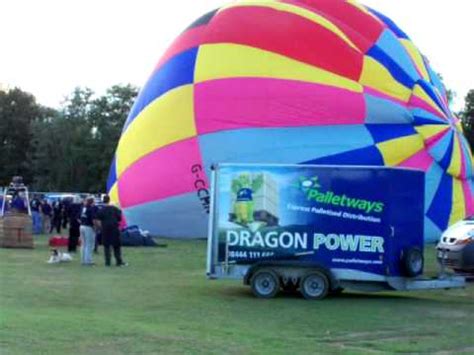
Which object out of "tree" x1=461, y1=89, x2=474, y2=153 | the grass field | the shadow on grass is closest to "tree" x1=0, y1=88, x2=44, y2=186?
"tree" x1=461, y1=89, x2=474, y2=153

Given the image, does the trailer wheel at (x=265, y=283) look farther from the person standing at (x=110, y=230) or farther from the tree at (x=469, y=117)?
the tree at (x=469, y=117)

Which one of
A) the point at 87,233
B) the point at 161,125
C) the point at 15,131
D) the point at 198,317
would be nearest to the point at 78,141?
the point at 15,131

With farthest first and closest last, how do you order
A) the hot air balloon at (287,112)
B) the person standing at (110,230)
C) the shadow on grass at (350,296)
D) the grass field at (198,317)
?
1. the hot air balloon at (287,112)
2. the person standing at (110,230)
3. the shadow on grass at (350,296)
4. the grass field at (198,317)

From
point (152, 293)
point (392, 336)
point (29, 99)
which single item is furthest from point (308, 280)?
point (29, 99)

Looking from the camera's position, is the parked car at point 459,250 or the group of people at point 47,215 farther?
the group of people at point 47,215

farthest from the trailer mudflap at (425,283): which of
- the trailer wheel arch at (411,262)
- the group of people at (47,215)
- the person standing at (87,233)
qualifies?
the group of people at (47,215)

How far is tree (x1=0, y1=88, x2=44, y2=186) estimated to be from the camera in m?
79.8

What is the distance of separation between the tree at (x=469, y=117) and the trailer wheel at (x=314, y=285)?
56.1 metres

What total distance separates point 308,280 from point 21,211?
15.7 metres

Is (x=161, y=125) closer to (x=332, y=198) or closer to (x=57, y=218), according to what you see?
(x=57, y=218)

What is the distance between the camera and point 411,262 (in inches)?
539

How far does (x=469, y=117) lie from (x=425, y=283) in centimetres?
5788

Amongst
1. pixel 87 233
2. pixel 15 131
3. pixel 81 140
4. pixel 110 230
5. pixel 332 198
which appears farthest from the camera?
pixel 15 131

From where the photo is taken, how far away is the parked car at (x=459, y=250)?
49.4 ft
